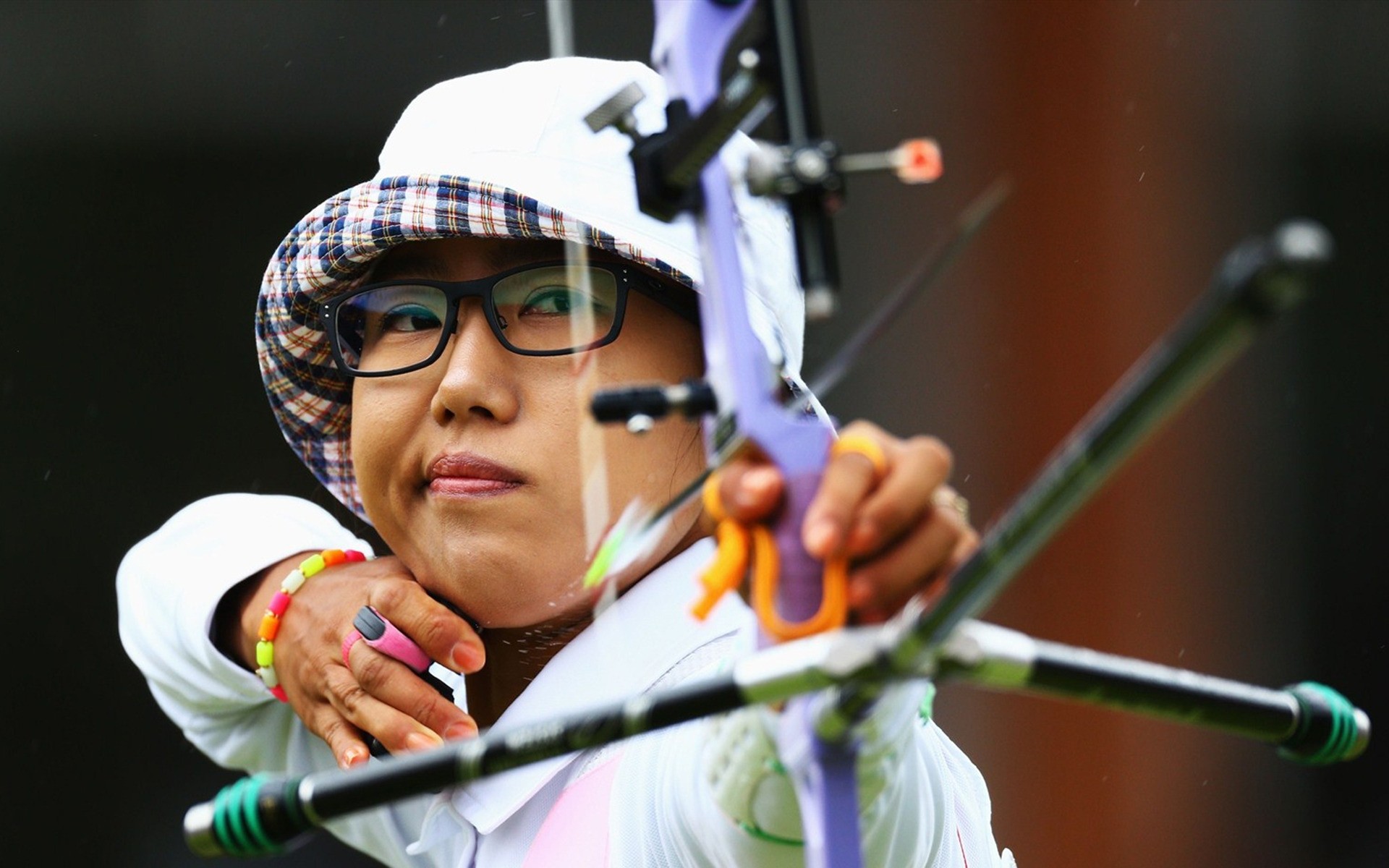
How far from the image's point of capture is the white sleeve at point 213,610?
160 cm

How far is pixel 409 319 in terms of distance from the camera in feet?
4.18

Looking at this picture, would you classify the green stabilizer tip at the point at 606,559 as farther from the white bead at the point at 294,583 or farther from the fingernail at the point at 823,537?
the white bead at the point at 294,583

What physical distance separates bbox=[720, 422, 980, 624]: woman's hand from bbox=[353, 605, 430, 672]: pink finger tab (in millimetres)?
606

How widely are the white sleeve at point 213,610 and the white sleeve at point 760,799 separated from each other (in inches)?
27.7

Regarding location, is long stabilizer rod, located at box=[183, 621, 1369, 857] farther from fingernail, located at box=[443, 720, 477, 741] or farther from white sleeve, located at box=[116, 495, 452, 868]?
white sleeve, located at box=[116, 495, 452, 868]

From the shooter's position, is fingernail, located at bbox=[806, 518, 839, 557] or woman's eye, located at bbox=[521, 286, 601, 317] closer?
fingernail, located at bbox=[806, 518, 839, 557]

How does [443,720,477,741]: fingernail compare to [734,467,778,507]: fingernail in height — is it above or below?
below

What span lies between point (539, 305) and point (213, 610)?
1.92 ft

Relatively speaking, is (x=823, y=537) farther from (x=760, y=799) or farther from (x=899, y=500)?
(x=760, y=799)

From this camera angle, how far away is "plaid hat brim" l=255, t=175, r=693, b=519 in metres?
1.18

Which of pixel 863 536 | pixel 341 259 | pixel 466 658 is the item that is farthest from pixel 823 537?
pixel 341 259

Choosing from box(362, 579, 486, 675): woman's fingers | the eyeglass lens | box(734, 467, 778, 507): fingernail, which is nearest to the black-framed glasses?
the eyeglass lens

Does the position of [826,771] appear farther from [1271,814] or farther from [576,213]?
[1271,814]

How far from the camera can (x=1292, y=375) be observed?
2.54 m
